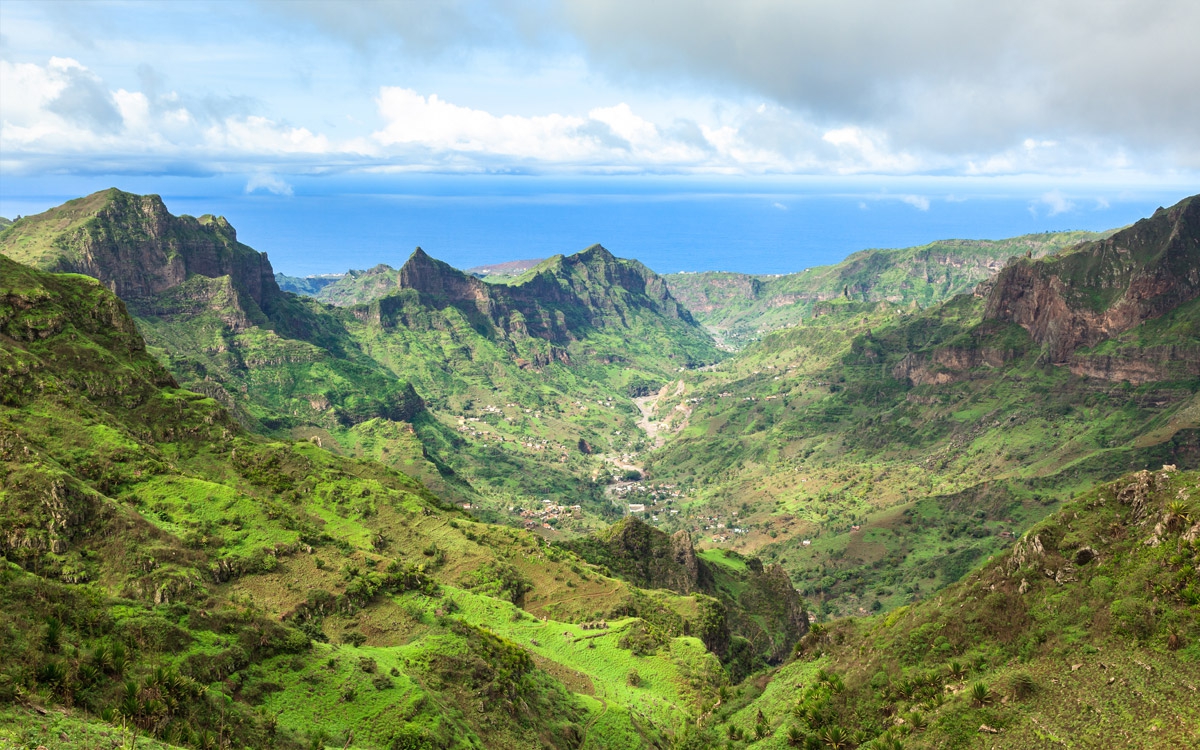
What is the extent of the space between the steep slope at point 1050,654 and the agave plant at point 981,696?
82 mm

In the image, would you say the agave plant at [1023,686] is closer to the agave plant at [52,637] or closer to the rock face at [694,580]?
the agave plant at [52,637]

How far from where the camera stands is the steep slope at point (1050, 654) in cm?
5016

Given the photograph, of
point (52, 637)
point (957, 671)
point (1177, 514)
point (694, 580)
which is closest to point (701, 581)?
point (694, 580)

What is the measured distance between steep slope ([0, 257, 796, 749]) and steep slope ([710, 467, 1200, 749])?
24488mm

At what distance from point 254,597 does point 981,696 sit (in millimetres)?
70157

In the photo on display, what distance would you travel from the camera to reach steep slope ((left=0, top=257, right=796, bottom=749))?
48.2 meters

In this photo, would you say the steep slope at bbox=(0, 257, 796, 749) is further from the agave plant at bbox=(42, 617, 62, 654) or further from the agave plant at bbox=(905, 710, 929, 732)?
the agave plant at bbox=(905, 710, 929, 732)

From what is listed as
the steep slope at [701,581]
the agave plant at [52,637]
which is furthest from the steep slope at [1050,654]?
the steep slope at [701,581]

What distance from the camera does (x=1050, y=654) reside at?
58.1m

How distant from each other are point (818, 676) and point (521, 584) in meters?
51.1

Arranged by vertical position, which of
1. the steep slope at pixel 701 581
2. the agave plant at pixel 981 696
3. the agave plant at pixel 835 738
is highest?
Answer: the agave plant at pixel 981 696

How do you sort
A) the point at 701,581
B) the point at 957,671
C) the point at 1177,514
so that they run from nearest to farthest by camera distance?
the point at 1177,514 < the point at 957,671 < the point at 701,581

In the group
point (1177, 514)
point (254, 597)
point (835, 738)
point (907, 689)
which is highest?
point (1177, 514)

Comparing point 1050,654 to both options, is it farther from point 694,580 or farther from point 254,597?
point 694,580
